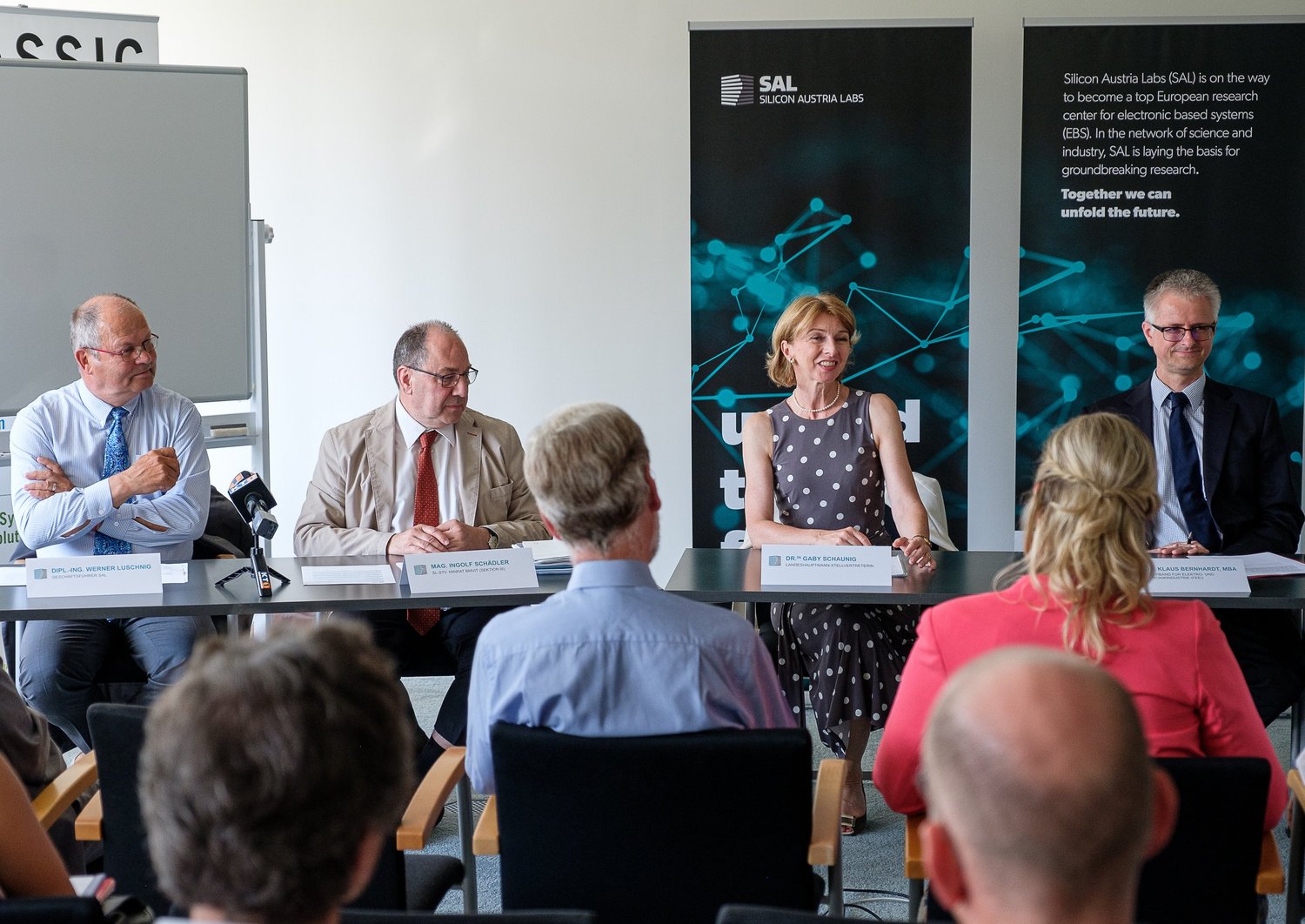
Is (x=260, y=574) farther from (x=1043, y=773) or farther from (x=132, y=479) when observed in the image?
(x=1043, y=773)

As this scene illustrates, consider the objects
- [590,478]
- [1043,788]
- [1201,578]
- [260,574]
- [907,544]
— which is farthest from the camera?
[907,544]

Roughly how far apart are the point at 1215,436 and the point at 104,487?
3099 millimetres

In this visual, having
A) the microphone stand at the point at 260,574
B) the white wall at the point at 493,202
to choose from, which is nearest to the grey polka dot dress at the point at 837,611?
the microphone stand at the point at 260,574

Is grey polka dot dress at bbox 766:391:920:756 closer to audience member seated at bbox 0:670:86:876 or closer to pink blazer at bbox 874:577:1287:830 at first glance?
pink blazer at bbox 874:577:1287:830

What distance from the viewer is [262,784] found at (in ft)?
3.36

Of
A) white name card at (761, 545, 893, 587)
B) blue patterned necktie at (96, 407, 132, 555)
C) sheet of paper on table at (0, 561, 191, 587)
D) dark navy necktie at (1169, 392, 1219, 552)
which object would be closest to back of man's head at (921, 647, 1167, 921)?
white name card at (761, 545, 893, 587)

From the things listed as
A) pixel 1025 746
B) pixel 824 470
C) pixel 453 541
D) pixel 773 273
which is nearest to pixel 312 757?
pixel 1025 746

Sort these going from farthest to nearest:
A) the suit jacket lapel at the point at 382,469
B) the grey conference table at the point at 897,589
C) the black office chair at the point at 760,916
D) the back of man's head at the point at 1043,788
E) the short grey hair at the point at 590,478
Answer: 1. the suit jacket lapel at the point at 382,469
2. the grey conference table at the point at 897,589
3. the short grey hair at the point at 590,478
4. the black office chair at the point at 760,916
5. the back of man's head at the point at 1043,788

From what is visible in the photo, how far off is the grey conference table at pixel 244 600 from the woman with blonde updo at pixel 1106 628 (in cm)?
123

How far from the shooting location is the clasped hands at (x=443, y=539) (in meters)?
3.36

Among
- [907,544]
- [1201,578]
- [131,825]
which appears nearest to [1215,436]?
[1201,578]

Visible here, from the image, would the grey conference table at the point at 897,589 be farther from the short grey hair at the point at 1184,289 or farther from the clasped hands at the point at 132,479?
the clasped hands at the point at 132,479

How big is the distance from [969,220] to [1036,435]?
3.14ft

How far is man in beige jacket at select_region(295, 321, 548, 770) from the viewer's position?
3.59 metres
